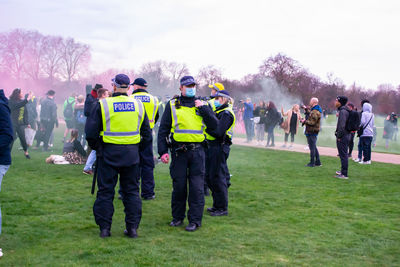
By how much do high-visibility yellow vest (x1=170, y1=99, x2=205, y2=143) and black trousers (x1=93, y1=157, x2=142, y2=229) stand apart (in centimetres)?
77

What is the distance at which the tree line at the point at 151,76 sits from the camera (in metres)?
31.5

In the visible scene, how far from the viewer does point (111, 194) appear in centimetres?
496

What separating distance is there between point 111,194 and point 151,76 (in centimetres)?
4436

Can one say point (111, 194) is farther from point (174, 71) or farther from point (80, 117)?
point (174, 71)

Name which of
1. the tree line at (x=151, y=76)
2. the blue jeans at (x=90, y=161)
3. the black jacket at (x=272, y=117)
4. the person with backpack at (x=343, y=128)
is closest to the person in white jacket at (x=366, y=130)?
the person with backpack at (x=343, y=128)

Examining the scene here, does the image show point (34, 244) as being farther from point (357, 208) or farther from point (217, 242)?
point (357, 208)

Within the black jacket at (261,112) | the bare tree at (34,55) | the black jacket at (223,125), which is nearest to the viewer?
the black jacket at (223,125)

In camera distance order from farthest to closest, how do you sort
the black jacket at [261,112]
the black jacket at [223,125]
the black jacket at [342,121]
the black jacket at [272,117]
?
1. the black jacket at [261,112]
2. the black jacket at [272,117]
3. the black jacket at [342,121]
4. the black jacket at [223,125]

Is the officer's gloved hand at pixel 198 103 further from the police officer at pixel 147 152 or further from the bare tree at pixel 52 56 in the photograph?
the bare tree at pixel 52 56

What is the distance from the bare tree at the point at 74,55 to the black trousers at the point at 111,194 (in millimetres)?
32179

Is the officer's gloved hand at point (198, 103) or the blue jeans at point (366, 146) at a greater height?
the officer's gloved hand at point (198, 103)

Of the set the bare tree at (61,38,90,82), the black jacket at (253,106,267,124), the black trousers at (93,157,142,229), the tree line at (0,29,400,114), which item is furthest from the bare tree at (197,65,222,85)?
the black trousers at (93,157,142,229)

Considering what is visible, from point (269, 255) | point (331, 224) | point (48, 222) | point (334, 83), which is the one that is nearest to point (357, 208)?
point (331, 224)

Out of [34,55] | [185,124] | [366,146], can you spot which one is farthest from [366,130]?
[34,55]
